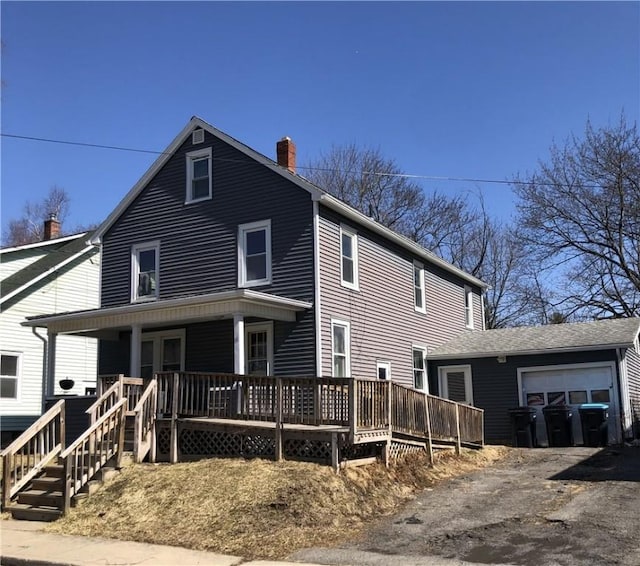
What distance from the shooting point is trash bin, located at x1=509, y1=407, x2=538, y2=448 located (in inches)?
770

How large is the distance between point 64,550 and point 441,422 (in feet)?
29.4

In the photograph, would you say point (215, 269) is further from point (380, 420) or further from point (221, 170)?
point (380, 420)

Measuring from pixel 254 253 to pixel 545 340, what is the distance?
387 inches

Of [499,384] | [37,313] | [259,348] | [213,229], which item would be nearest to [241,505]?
[259,348]

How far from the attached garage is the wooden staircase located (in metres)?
11.5

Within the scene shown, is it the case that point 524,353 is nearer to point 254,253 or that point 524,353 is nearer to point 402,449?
point 402,449

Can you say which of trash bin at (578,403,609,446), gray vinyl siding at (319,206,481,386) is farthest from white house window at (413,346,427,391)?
trash bin at (578,403,609,446)

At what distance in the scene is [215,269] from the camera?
17891 mm

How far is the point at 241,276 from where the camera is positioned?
17.5 m

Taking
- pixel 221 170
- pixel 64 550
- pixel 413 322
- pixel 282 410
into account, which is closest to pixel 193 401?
pixel 282 410

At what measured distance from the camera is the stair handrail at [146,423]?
13031 millimetres

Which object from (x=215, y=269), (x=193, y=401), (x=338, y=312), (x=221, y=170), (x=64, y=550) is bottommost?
(x=64, y=550)

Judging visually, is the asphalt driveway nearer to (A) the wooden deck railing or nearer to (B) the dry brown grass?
(B) the dry brown grass

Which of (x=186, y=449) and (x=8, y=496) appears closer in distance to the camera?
(x=8, y=496)
